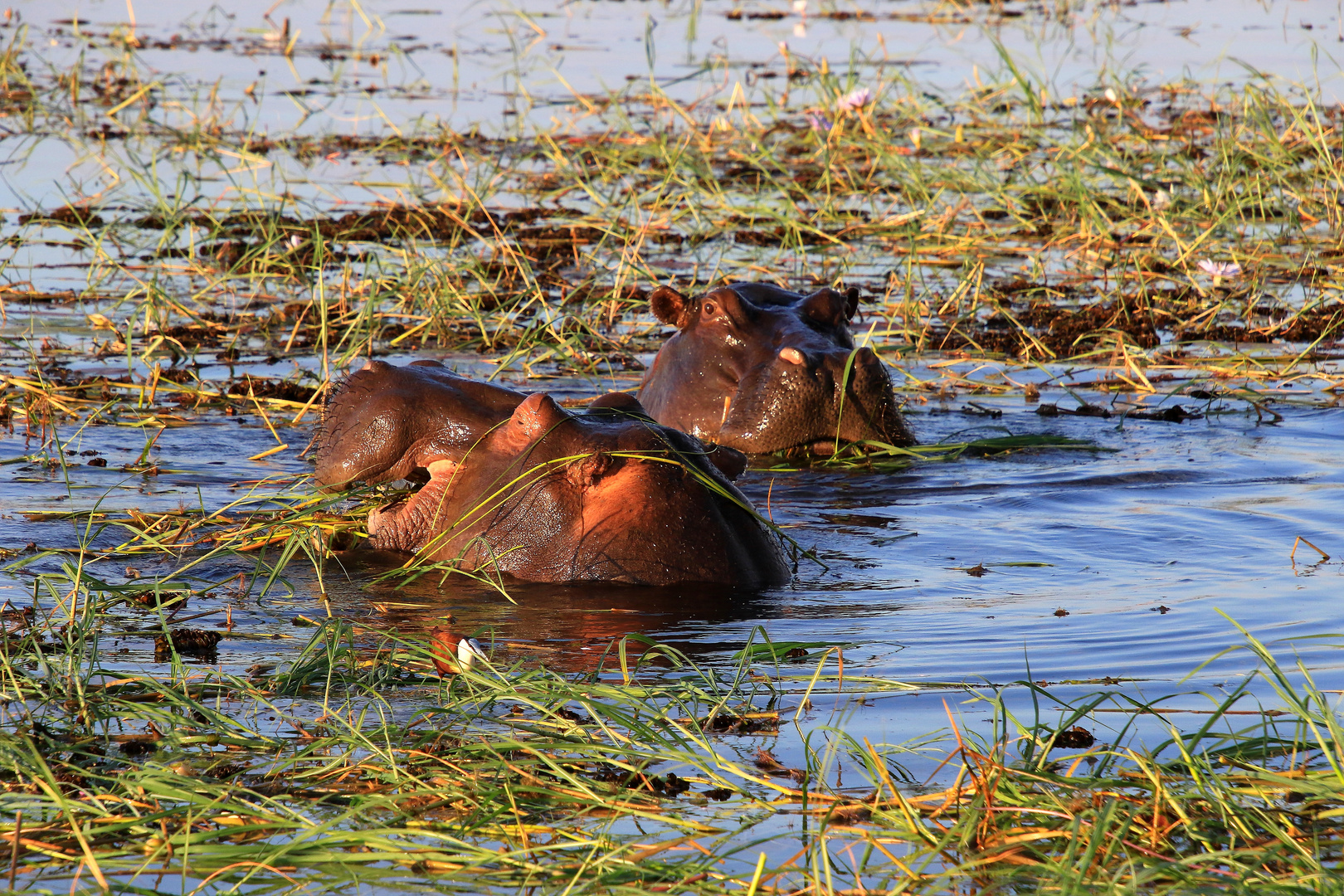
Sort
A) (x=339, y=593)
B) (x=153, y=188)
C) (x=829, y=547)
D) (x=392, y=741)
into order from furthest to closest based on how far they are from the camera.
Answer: (x=153, y=188) < (x=829, y=547) < (x=339, y=593) < (x=392, y=741)

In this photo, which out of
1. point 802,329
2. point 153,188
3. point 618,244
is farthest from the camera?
point 618,244

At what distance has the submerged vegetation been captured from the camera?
2967 mm

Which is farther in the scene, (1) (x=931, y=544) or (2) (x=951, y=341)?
(2) (x=951, y=341)

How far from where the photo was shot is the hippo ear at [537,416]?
4812 mm

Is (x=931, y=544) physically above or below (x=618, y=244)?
below

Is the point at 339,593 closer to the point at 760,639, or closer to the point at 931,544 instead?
the point at 760,639

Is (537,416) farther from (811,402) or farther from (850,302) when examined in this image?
(850,302)

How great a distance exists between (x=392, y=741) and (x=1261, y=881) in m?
1.65

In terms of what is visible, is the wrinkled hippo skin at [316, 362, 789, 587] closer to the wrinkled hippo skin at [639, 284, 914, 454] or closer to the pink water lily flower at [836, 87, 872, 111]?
the wrinkled hippo skin at [639, 284, 914, 454]

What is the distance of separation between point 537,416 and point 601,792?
1836mm

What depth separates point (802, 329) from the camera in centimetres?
719

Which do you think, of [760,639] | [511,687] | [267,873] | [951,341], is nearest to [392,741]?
[511,687]

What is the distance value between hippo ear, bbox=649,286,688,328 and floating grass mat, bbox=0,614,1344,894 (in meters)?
3.77

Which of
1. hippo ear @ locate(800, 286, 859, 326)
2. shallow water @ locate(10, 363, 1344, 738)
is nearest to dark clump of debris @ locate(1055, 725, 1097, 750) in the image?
shallow water @ locate(10, 363, 1344, 738)
